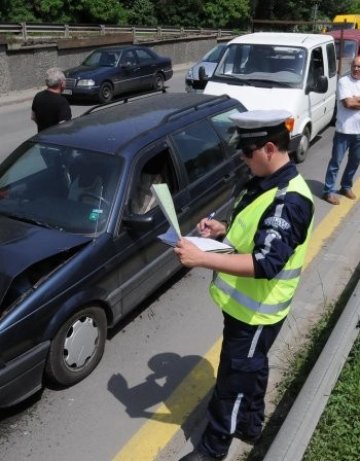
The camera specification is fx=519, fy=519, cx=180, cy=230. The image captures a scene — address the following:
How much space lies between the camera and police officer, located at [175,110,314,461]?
88.0 inches

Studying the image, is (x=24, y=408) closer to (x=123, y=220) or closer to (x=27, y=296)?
(x=27, y=296)

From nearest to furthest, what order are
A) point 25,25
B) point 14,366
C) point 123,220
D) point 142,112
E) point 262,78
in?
point 14,366, point 123,220, point 142,112, point 262,78, point 25,25

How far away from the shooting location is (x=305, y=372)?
12.3 ft

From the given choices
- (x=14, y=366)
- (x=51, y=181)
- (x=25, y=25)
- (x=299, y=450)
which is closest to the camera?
(x=299, y=450)

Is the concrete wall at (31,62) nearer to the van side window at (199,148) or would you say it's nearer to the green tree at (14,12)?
the green tree at (14,12)

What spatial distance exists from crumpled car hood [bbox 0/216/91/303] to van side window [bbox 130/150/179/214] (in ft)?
2.04

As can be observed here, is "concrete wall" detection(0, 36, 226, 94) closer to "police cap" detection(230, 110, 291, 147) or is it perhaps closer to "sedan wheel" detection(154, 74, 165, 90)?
"sedan wheel" detection(154, 74, 165, 90)

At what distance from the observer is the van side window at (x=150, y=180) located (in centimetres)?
411

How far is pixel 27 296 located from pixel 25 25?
2055 cm

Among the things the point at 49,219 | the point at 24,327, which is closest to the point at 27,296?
the point at 24,327

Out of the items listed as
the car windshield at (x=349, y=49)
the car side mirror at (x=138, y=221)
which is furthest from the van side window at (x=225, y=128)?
the car windshield at (x=349, y=49)

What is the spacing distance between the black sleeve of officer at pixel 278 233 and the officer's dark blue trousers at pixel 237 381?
49 cm

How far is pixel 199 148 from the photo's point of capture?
4941 millimetres

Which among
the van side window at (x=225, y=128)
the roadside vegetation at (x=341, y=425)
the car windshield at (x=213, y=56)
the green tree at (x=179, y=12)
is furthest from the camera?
the green tree at (x=179, y=12)
